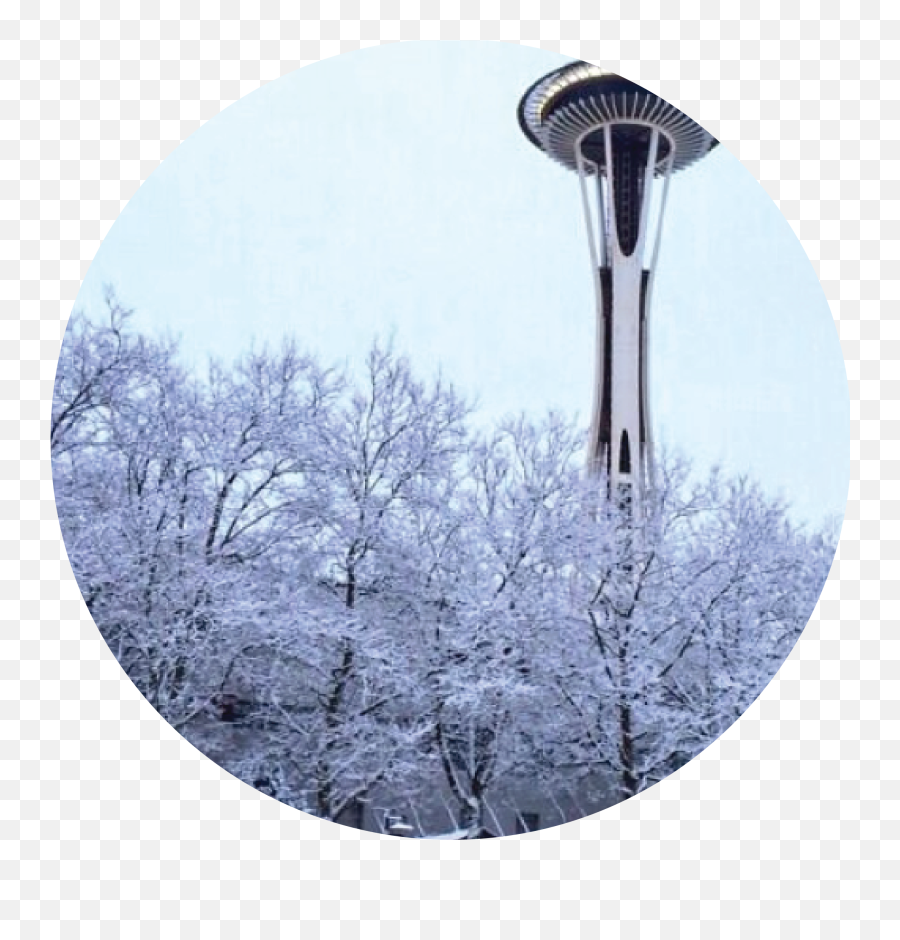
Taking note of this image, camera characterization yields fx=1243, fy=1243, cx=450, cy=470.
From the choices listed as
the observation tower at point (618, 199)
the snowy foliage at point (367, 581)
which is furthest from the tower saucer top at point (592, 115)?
the snowy foliage at point (367, 581)

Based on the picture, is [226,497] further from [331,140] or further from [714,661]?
[714,661]

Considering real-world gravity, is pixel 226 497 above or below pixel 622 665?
above

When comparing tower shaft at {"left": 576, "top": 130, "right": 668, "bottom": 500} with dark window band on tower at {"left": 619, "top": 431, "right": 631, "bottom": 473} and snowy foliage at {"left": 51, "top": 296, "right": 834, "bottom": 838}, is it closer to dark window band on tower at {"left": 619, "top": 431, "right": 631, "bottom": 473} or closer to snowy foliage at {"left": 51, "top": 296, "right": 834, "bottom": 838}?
dark window band on tower at {"left": 619, "top": 431, "right": 631, "bottom": 473}

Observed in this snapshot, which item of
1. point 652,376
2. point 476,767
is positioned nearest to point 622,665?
point 476,767

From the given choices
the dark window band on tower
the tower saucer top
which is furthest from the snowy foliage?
the tower saucer top

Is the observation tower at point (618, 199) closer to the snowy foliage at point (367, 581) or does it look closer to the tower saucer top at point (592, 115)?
the tower saucer top at point (592, 115)

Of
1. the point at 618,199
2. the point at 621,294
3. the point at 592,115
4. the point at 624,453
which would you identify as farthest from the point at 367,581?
the point at 592,115

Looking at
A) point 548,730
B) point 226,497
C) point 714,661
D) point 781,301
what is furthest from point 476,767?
point 781,301

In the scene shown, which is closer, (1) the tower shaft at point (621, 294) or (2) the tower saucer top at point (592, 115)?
(1) the tower shaft at point (621, 294)

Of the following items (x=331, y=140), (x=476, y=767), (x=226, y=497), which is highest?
(x=331, y=140)
